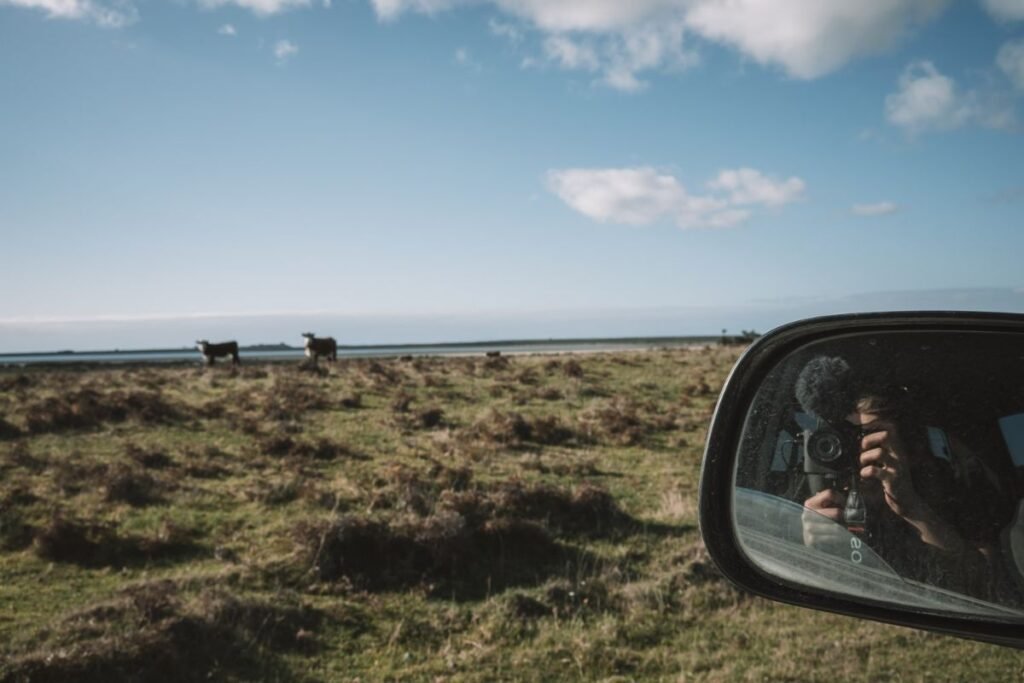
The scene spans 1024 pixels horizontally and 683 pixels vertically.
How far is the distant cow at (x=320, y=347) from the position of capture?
46.3 meters

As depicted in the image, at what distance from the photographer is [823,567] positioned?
1874 millimetres

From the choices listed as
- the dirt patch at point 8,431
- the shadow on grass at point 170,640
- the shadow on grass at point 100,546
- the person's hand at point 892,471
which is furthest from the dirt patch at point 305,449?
the person's hand at point 892,471

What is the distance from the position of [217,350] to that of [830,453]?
1904 inches

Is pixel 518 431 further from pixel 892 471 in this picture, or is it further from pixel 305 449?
pixel 892 471

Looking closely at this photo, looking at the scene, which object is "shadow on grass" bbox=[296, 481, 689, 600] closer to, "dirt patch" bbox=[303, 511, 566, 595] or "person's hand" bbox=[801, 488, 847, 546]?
"dirt patch" bbox=[303, 511, 566, 595]

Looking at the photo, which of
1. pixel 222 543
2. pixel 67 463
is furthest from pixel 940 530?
pixel 67 463

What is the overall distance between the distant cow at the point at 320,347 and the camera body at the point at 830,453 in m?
45.5

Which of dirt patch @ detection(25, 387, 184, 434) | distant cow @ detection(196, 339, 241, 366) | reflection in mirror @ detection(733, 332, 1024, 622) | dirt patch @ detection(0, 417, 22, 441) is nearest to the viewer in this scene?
reflection in mirror @ detection(733, 332, 1024, 622)

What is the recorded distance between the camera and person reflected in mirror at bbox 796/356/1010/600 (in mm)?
1497

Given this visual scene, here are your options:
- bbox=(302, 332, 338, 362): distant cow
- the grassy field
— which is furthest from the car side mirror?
bbox=(302, 332, 338, 362): distant cow

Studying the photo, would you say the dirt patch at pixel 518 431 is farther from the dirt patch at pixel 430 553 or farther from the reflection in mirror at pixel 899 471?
the reflection in mirror at pixel 899 471

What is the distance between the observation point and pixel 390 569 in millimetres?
7461

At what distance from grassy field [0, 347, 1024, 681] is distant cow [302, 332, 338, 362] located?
2998 centimetres

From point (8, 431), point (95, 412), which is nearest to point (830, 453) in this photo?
point (8, 431)
